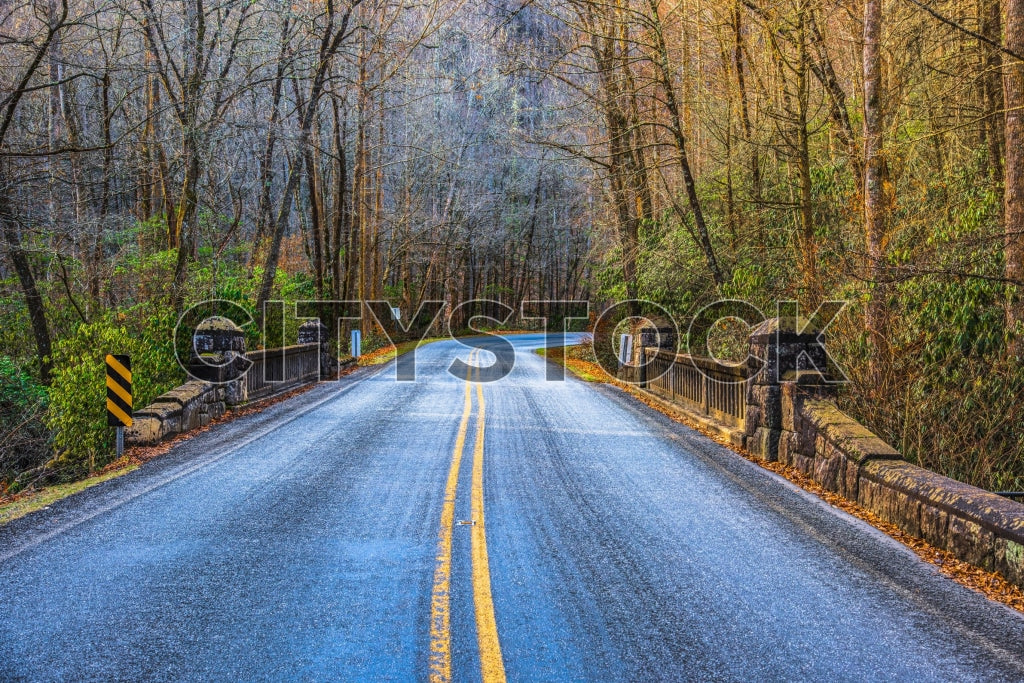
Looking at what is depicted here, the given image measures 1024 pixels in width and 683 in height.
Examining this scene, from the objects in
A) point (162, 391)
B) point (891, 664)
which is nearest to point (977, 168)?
point (891, 664)

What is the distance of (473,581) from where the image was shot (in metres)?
4.90

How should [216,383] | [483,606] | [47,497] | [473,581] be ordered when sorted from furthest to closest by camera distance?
[216,383] → [47,497] → [473,581] → [483,606]

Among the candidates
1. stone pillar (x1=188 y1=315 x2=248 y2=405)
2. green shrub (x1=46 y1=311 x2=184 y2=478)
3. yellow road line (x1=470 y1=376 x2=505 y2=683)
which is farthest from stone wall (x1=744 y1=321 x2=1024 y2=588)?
stone pillar (x1=188 y1=315 x2=248 y2=405)

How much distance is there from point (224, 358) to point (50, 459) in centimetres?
330

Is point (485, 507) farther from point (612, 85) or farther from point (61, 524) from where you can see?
point (612, 85)

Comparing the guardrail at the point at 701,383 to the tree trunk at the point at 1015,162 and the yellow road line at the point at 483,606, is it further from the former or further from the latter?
the yellow road line at the point at 483,606

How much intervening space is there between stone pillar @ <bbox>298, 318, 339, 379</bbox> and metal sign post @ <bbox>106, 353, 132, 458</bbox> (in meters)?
11.2

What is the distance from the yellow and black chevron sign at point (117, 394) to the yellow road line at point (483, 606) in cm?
499

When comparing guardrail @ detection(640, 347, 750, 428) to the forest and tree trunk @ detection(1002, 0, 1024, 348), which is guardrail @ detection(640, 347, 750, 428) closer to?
the forest

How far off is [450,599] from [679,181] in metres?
24.2

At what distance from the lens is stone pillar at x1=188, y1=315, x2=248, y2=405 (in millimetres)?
13086

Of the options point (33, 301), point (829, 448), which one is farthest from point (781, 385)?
point (33, 301)

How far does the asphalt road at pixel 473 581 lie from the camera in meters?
3.79

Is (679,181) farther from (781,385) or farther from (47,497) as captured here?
(47,497)
